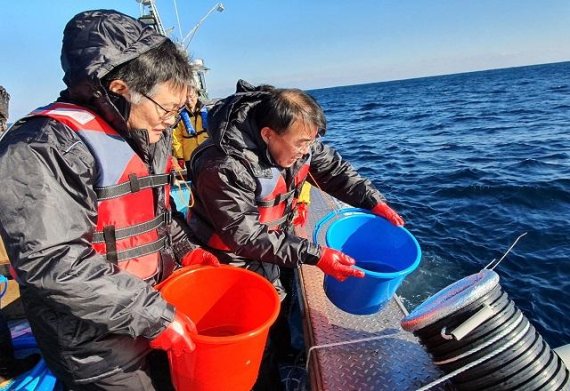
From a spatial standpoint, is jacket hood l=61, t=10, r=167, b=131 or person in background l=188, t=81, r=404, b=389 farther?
person in background l=188, t=81, r=404, b=389

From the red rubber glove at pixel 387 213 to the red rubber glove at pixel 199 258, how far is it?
1468 millimetres

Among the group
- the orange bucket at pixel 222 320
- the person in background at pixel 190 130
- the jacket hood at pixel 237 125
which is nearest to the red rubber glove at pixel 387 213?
the jacket hood at pixel 237 125

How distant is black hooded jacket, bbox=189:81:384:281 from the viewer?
224 cm

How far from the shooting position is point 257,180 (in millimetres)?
2398

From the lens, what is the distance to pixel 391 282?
2320 millimetres

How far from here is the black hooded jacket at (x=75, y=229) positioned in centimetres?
122

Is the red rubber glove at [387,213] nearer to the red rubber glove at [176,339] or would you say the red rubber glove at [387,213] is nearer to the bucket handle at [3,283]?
the red rubber glove at [176,339]

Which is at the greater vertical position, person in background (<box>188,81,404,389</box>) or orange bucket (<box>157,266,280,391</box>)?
person in background (<box>188,81,404,389</box>)

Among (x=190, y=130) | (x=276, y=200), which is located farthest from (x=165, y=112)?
(x=190, y=130)

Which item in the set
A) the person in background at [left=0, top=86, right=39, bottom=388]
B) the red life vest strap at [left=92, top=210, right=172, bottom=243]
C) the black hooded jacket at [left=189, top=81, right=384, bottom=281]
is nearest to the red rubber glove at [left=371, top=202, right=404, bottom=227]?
the black hooded jacket at [left=189, top=81, right=384, bottom=281]

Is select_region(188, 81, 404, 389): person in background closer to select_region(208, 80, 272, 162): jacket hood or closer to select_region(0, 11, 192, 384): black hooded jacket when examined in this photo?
select_region(208, 80, 272, 162): jacket hood

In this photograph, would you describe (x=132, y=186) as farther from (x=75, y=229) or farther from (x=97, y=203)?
(x=75, y=229)

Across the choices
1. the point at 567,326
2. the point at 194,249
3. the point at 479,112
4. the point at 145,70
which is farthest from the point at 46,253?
the point at 479,112

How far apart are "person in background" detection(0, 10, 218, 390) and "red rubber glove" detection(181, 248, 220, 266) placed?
40 cm
